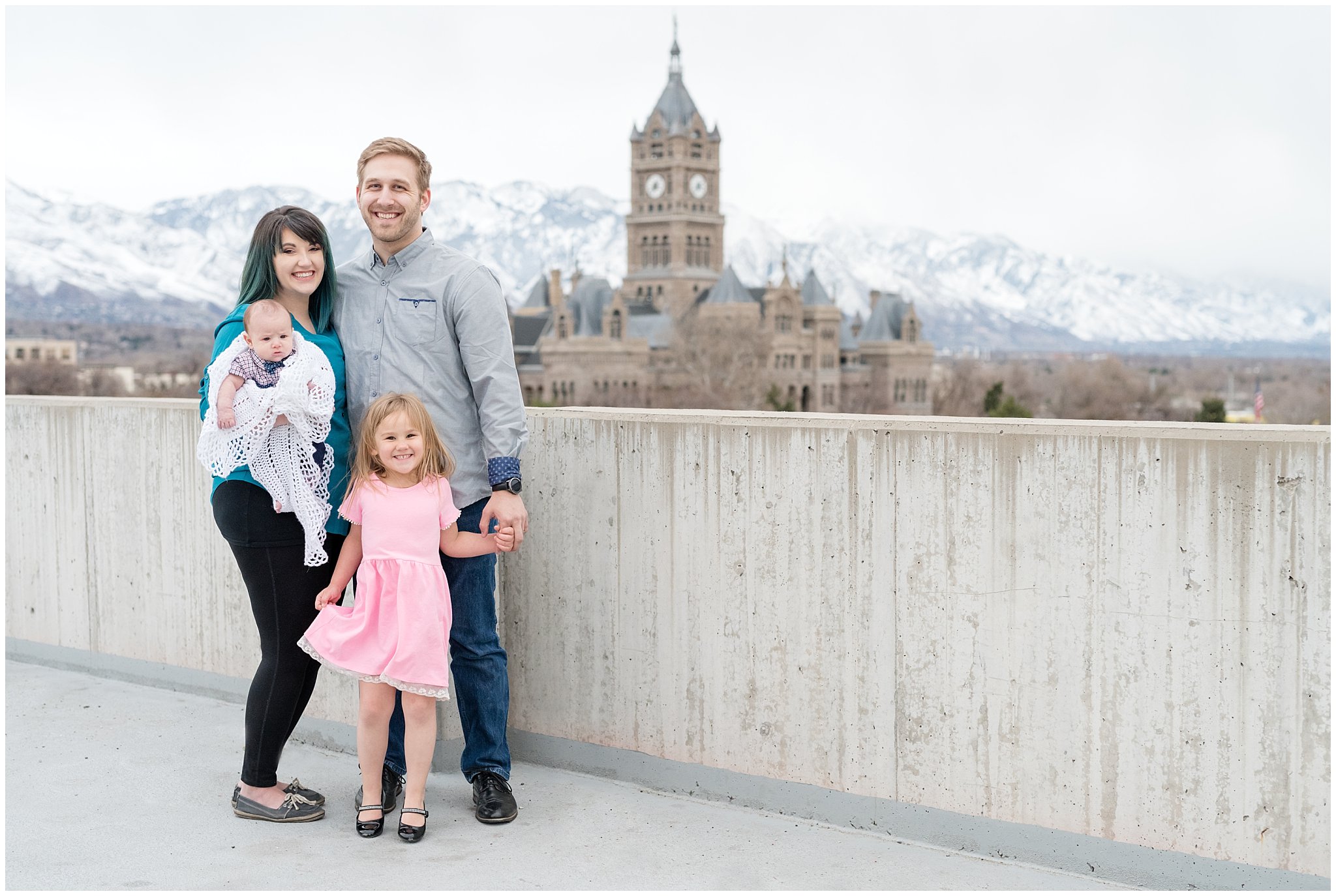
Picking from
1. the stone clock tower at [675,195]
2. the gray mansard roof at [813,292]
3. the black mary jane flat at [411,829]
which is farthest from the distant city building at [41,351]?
the black mary jane flat at [411,829]

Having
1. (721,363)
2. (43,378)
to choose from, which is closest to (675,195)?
(721,363)

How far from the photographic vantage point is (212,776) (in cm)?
451

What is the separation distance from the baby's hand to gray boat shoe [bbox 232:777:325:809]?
0.61 metres

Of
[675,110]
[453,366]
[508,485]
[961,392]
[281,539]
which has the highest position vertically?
[675,110]

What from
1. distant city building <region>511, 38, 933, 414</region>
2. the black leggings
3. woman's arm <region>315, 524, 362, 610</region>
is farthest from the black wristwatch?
distant city building <region>511, 38, 933, 414</region>

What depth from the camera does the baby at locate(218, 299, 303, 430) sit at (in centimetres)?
373

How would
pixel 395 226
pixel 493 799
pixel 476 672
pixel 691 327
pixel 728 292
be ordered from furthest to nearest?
pixel 728 292, pixel 691 327, pixel 476 672, pixel 493 799, pixel 395 226

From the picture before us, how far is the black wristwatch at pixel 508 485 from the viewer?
12.6 feet

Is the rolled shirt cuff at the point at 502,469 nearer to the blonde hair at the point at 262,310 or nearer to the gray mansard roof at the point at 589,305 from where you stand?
the blonde hair at the point at 262,310

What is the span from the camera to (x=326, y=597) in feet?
12.7

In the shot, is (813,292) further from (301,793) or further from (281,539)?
(281,539)

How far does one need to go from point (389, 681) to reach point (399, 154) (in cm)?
154

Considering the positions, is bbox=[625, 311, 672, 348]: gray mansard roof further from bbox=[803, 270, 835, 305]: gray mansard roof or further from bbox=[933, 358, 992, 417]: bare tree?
bbox=[933, 358, 992, 417]: bare tree

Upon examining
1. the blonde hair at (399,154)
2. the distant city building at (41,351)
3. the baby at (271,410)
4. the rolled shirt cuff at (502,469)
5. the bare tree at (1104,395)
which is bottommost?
the bare tree at (1104,395)
